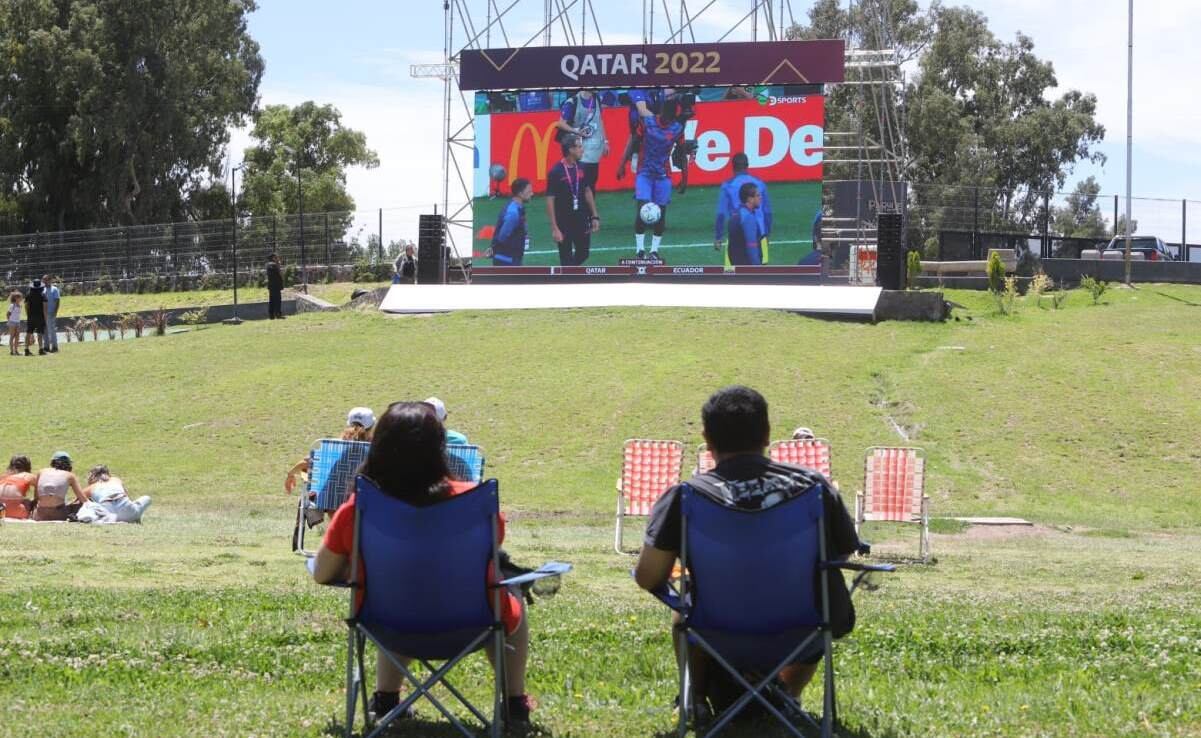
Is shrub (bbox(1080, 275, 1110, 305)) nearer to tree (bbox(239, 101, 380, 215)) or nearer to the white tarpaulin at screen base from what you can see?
the white tarpaulin at screen base

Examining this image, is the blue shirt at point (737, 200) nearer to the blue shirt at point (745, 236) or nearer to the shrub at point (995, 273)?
the blue shirt at point (745, 236)

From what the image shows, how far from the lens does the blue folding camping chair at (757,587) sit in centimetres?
502

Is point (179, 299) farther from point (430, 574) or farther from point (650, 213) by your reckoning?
point (430, 574)

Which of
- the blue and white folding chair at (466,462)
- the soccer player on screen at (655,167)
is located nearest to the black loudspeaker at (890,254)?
the soccer player on screen at (655,167)

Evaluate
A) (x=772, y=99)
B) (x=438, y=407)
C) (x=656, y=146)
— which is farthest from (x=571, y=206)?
(x=438, y=407)

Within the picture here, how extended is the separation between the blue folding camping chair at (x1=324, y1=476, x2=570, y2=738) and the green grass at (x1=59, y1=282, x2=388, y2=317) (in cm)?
3312

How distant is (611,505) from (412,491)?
1260 centimetres

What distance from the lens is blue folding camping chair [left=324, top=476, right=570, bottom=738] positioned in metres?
5.13

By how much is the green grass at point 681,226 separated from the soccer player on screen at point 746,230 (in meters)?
0.30

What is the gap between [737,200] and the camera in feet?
109

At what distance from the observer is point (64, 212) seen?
61.9 metres

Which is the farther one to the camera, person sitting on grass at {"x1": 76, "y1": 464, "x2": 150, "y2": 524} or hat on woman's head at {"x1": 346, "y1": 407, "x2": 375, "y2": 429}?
person sitting on grass at {"x1": 76, "y1": 464, "x2": 150, "y2": 524}

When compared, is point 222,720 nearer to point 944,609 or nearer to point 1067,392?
point 944,609

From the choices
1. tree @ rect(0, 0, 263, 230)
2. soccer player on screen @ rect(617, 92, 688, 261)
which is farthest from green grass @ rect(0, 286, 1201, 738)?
tree @ rect(0, 0, 263, 230)
